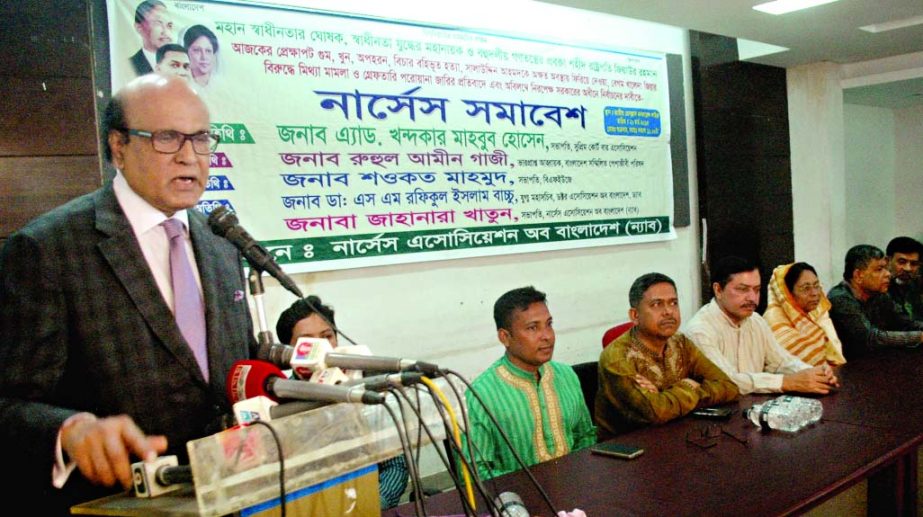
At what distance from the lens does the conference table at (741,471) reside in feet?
5.83

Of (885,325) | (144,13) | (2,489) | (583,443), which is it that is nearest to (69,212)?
(2,489)

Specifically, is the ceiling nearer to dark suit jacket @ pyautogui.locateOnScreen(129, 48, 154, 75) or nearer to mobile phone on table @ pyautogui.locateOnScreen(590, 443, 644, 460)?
dark suit jacket @ pyautogui.locateOnScreen(129, 48, 154, 75)

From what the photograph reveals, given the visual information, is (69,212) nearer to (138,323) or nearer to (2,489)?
(138,323)

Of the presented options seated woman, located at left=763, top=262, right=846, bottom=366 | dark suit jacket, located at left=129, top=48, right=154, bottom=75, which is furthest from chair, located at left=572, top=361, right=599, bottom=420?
dark suit jacket, located at left=129, top=48, right=154, bottom=75

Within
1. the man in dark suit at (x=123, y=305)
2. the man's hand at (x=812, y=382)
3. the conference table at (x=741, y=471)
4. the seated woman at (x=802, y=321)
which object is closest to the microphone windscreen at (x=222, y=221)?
the man in dark suit at (x=123, y=305)

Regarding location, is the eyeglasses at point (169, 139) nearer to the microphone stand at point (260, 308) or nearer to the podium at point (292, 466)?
the microphone stand at point (260, 308)

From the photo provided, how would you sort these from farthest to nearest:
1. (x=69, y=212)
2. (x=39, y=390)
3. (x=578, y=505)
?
(x=578, y=505)
(x=69, y=212)
(x=39, y=390)

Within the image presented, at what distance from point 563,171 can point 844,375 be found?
5.61 feet

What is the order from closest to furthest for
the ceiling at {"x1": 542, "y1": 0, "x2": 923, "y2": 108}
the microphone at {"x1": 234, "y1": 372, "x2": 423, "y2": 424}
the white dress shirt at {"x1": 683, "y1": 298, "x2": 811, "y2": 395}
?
the microphone at {"x1": 234, "y1": 372, "x2": 423, "y2": 424}
the white dress shirt at {"x1": 683, "y1": 298, "x2": 811, "y2": 395}
the ceiling at {"x1": 542, "y1": 0, "x2": 923, "y2": 108}

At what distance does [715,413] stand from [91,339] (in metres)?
2.01

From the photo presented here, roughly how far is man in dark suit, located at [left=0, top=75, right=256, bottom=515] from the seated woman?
335 centimetres

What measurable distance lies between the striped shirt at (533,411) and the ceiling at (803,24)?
1.85 metres

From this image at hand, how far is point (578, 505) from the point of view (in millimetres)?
1785

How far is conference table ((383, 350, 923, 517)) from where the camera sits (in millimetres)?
1777
